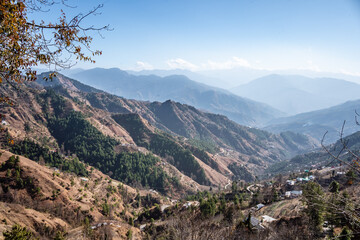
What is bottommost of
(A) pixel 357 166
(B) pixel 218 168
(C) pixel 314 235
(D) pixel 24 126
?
(B) pixel 218 168

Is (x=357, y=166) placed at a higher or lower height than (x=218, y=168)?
higher

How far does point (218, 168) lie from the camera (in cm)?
14875

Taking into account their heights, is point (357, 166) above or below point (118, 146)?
above

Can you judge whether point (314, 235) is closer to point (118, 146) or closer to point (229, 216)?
point (229, 216)

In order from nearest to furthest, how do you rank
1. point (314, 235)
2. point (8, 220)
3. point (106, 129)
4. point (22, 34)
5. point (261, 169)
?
point (22, 34), point (314, 235), point (8, 220), point (106, 129), point (261, 169)

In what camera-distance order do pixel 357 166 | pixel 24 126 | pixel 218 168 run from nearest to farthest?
pixel 357 166
pixel 24 126
pixel 218 168

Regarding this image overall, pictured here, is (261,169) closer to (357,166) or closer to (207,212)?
(207,212)

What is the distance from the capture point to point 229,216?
126 feet

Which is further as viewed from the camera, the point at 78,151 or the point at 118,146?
the point at 118,146

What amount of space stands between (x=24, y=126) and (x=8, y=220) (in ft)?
293

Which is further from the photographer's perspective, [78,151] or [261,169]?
[261,169]

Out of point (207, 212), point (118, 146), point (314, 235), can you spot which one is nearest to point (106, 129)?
point (118, 146)

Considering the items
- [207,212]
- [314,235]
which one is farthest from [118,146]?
[314,235]

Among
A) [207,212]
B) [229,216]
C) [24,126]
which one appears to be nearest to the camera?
[229,216]
